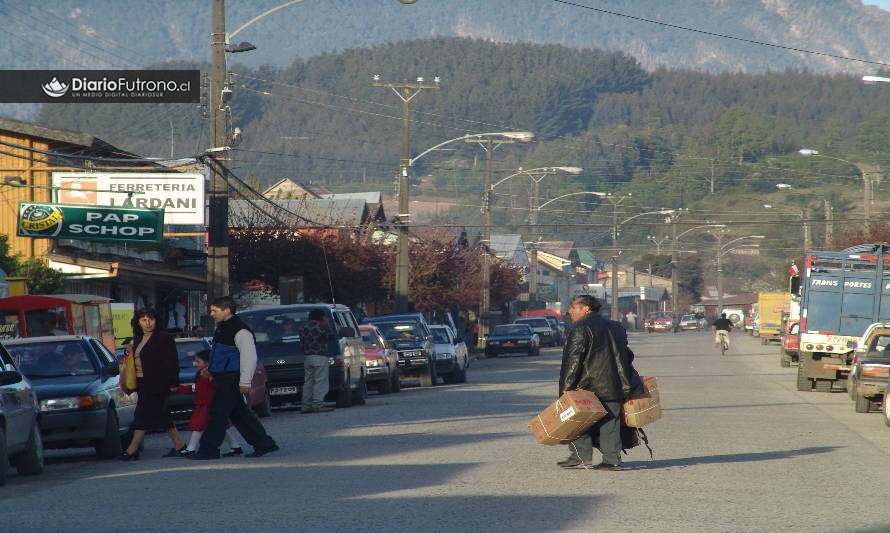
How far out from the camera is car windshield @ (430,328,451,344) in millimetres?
35172

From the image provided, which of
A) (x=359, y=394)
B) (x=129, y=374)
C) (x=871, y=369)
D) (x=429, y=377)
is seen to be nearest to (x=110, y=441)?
(x=129, y=374)

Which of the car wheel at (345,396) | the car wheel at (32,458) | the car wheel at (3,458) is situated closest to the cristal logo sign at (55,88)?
the car wheel at (345,396)

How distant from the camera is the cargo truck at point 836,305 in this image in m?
30.2

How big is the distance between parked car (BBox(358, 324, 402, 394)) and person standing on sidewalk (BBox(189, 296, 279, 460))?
13220mm

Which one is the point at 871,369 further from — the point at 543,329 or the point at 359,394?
the point at 543,329

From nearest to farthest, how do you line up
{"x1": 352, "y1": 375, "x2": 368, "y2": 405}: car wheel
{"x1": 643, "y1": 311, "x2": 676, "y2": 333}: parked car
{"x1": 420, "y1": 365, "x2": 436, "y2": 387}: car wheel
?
{"x1": 352, "y1": 375, "x2": 368, "y2": 405}: car wheel
{"x1": 420, "y1": 365, "x2": 436, "y2": 387}: car wheel
{"x1": 643, "y1": 311, "x2": 676, "y2": 333}: parked car

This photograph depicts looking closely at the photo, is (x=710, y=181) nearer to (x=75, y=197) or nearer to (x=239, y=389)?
(x=75, y=197)

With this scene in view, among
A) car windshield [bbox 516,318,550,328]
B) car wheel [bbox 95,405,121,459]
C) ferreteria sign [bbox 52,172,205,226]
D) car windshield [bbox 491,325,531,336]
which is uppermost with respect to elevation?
ferreteria sign [bbox 52,172,205,226]

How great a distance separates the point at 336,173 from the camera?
6870 inches

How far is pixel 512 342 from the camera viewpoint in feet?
184

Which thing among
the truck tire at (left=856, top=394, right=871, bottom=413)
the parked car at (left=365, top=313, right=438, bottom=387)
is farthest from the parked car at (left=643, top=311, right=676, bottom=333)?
the truck tire at (left=856, top=394, right=871, bottom=413)

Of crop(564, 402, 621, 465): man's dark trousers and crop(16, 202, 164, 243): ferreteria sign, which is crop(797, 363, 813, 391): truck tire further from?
crop(564, 402, 621, 465): man's dark trousers

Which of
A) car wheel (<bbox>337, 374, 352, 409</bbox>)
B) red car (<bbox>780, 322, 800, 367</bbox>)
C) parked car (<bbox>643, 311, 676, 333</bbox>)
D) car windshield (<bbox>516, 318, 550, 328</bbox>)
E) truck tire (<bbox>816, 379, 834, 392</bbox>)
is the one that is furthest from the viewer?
parked car (<bbox>643, 311, 676, 333</bbox>)

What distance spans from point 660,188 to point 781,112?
5594 cm
